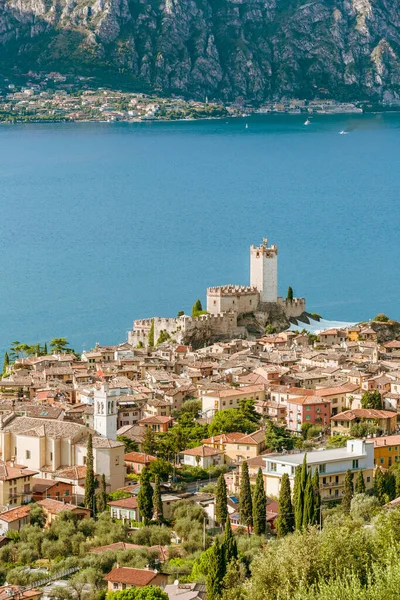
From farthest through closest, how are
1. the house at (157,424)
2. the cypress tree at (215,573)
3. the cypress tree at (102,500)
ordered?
the house at (157,424)
the cypress tree at (102,500)
the cypress tree at (215,573)

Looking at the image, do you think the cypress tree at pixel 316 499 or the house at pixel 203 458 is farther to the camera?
the house at pixel 203 458

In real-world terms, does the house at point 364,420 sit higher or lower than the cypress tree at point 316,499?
lower

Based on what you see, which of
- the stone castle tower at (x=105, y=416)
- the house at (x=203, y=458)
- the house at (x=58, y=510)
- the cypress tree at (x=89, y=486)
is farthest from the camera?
the stone castle tower at (x=105, y=416)

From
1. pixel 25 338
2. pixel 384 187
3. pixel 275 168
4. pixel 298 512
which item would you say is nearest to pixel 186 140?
pixel 275 168

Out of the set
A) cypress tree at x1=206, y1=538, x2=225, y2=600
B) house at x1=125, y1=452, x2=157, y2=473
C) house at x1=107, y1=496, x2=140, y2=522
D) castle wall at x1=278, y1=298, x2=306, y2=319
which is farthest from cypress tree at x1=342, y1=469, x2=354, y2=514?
castle wall at x1=278, y1=298, x2=306, y2=319

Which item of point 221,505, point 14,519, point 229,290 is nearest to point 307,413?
point 221,505

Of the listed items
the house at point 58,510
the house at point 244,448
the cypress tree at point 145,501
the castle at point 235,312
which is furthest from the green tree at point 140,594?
the castle at point 235,312

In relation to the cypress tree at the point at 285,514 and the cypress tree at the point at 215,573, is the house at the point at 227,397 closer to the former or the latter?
the cypress tree at the point at 285,514

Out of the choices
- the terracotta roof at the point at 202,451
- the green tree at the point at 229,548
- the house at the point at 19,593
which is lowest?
the house at the point at 19,593
